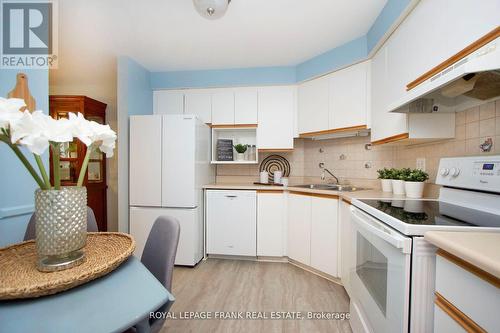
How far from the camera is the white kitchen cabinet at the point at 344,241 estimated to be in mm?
1767

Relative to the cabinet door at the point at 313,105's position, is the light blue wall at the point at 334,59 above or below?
above

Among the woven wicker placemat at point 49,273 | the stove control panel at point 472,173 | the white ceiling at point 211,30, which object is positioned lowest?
the woven wicker placemat at point 49,273

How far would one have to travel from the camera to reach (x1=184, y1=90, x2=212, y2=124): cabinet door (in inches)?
113

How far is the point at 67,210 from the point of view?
71 centimetres

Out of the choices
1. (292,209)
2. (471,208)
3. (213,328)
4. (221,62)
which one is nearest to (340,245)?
(292,209)

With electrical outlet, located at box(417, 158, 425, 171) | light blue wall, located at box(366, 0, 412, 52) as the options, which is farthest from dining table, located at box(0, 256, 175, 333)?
light blue wall, located at box(366, 0, 412, 52)

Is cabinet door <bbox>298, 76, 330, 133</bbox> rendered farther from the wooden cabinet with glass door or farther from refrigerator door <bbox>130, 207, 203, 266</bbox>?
the wooden cabinet with glass door

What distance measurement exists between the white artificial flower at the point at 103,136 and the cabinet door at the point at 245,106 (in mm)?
2131

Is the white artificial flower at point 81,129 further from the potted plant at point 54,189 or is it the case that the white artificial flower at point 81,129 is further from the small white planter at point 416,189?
the small white planter at point 416,189

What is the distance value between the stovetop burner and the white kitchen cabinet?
53cm

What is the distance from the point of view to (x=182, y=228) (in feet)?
7.90

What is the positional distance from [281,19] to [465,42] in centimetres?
131

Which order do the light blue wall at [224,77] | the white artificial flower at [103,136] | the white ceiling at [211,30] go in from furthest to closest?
1. the light blue wall at [224,77]
2. the white ceiling at [211,30]
3. the white artificial flower at [103,136]

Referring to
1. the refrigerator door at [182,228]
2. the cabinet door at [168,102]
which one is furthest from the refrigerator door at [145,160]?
the cabinet door at [168,102]
